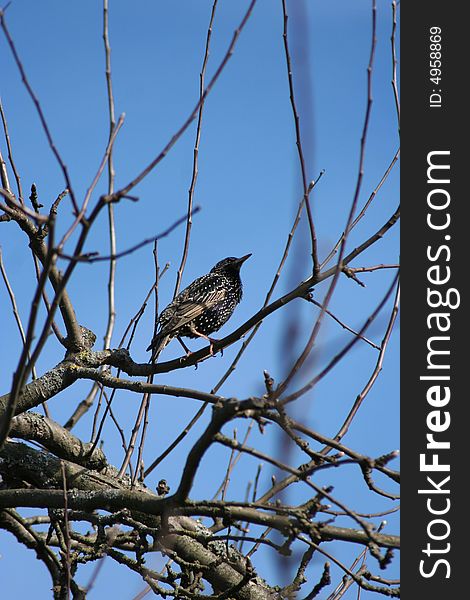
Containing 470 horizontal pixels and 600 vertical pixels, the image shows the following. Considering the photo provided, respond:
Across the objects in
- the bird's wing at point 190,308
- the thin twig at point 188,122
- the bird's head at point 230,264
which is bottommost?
the thin twig at point 188,122

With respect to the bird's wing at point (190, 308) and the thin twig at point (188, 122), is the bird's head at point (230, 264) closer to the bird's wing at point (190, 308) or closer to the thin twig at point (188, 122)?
the bird's wing at point (190, 308)

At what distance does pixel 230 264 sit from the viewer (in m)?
7.33

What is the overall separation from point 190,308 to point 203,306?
20cm

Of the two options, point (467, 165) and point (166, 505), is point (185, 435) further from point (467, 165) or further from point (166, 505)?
point (467, 165)

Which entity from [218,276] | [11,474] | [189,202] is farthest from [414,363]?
[218,276]

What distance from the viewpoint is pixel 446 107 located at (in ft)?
12.1

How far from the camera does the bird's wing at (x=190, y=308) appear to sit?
578 centimetres

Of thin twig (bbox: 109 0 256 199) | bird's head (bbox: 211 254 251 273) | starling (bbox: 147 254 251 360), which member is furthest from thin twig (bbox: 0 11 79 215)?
bird's head (bbox: 211 254 251 273)

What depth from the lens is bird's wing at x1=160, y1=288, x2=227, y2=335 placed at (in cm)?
578

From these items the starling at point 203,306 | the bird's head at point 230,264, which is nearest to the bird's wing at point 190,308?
the starling at point 203,306

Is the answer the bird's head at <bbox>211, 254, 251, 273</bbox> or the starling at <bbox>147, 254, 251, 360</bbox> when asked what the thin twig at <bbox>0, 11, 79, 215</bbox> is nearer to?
the starling at <bbox>147, 254, 251, 360</bbox>

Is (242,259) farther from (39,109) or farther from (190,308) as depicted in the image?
(39,109)

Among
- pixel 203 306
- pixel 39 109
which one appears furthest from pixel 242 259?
pixel 39 109

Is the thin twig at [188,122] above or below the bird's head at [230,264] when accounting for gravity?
below
